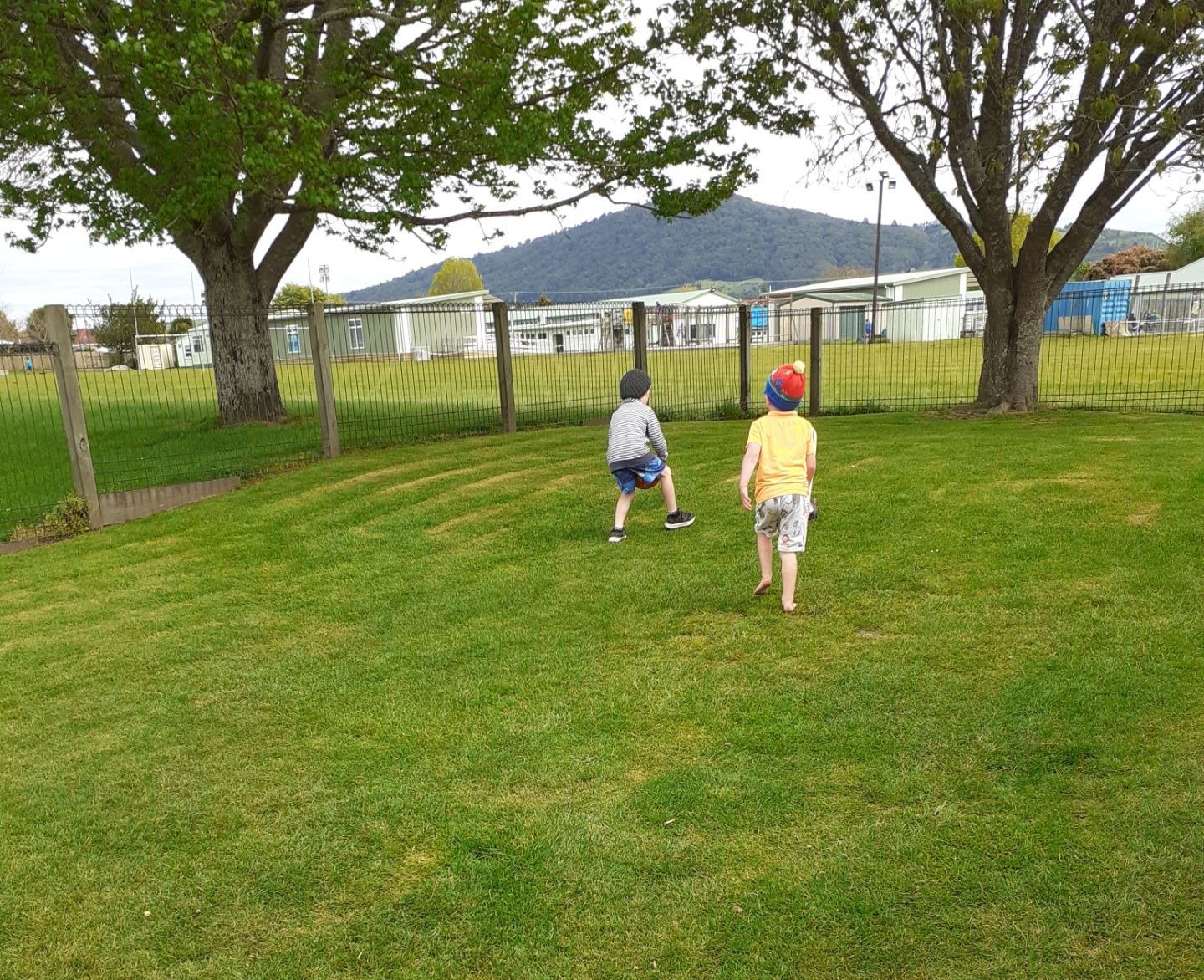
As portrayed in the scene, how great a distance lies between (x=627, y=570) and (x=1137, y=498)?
4.41 meters

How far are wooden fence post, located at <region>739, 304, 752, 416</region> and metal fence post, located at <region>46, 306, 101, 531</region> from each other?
33.2 feet

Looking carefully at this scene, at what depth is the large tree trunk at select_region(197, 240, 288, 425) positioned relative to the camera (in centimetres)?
1307

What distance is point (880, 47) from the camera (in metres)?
11.9

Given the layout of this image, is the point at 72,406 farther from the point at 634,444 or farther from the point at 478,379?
the point at 478,379

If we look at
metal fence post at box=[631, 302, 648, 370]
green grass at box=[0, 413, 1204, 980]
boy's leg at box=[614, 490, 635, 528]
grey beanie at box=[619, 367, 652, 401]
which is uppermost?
metal fence post at box=[631, 302, 648, 370]

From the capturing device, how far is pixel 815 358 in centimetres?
1477

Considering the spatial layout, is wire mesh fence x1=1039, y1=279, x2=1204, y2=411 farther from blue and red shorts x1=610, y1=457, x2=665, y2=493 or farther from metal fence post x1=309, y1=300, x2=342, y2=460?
metal fence post x1=309, y1=300, x2=342, y2=460

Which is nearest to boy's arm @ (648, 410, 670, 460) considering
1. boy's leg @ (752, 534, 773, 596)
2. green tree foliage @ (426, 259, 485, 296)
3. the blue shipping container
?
boy's leg @ (752, 534, 773, 596)

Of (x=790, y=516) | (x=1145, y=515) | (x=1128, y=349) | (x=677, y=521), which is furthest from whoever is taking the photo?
(x=1128, y=349)

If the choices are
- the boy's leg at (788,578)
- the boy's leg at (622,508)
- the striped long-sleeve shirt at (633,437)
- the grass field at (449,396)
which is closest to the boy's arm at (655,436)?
the striped long-sleeve shirt at (633,437)

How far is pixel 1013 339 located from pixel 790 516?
10000mm

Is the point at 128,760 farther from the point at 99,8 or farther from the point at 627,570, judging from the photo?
the point at 99,8

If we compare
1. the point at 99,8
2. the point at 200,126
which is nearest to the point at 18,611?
the point at 200,126

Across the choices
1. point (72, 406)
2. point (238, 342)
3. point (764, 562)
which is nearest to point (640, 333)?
point (238, 342)
